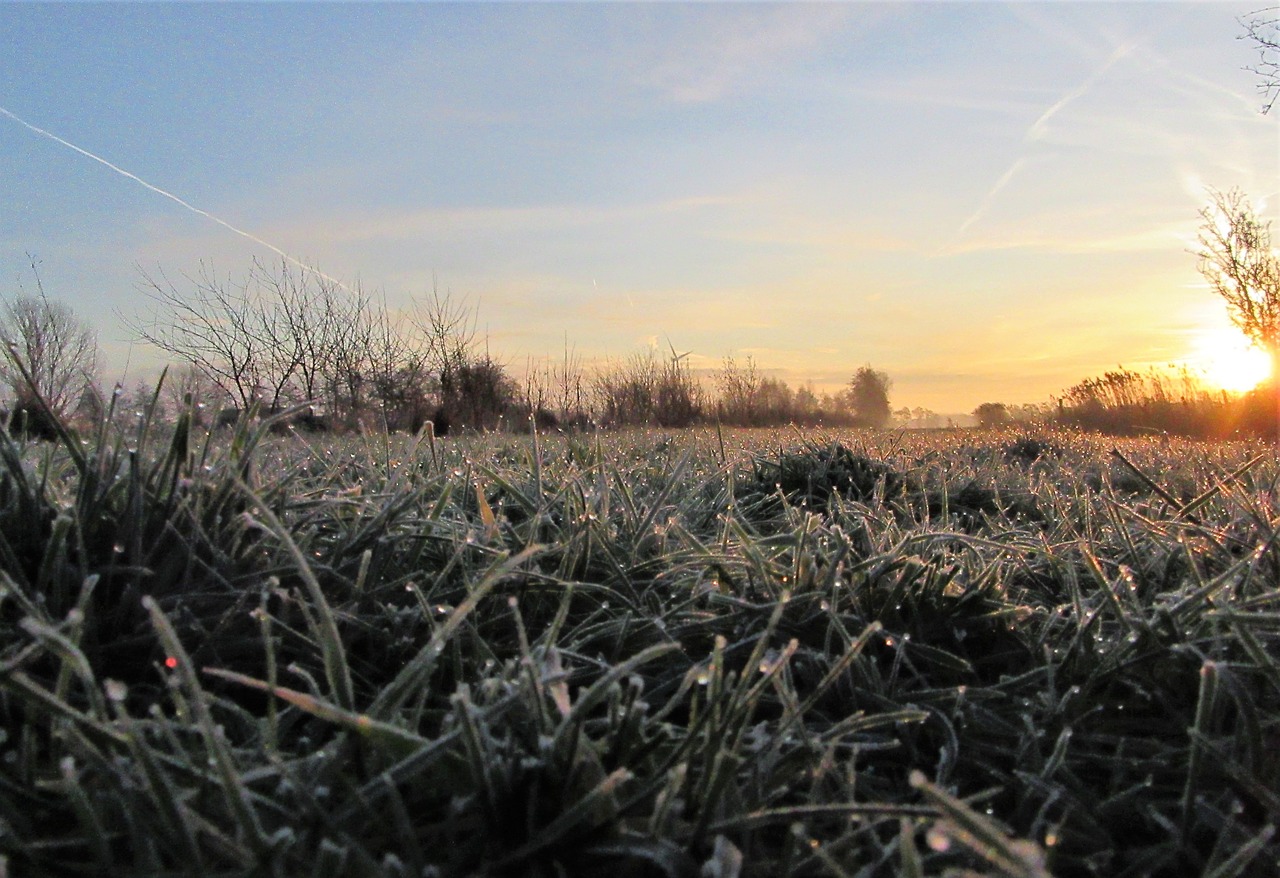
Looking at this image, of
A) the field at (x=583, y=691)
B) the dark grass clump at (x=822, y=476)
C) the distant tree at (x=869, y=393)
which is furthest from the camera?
the distant tree at (x=869, y=393)

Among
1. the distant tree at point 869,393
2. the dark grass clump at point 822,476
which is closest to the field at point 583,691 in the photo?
the dark grass clump at point 822,476

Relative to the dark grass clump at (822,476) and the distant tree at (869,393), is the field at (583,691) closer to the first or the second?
the dark grass clump at (822,476)

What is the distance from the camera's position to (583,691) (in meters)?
0.95

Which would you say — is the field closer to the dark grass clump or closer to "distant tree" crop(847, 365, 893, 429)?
the dark grass clump

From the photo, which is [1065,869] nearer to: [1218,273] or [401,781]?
[401,781]

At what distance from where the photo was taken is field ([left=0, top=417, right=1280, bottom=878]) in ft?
2.84

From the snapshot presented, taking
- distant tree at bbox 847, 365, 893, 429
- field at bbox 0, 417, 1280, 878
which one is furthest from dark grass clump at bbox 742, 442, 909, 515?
distant tree at bbox 847, 365, 893, 429

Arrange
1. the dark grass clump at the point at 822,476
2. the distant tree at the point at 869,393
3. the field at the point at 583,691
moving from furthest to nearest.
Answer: the distant tree at the point at 869,393 < the dark grass clump at the point at 822,476 < the field at the point at 583,691

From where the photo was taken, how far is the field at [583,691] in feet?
2.84

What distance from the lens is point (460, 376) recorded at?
2050 centimetres

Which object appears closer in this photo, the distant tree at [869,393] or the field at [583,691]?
the field at [583,691]

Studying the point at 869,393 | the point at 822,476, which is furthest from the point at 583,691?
the point at 869,393

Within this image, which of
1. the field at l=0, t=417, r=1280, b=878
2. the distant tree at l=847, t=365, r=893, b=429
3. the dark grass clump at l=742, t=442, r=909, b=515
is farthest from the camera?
the distant tree at l=847, t=365, r=893, b=429

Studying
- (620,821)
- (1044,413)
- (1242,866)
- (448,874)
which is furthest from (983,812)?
(1044,413)
